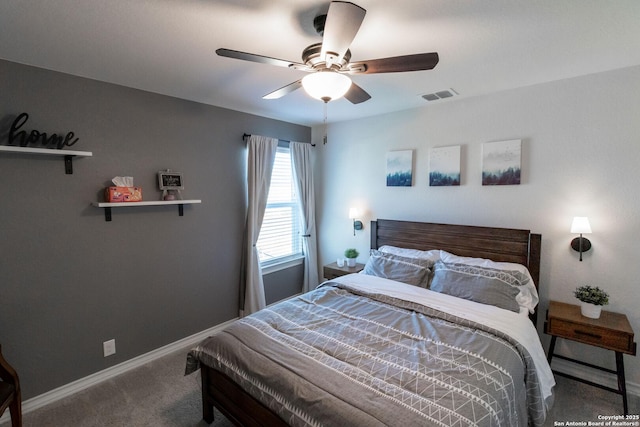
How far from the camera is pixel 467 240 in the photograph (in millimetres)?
2861

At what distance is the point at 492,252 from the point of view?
271 cm

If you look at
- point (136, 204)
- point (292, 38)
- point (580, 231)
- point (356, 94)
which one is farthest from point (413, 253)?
point (136, 204)

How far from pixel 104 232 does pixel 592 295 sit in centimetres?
381

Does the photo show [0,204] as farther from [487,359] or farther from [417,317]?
[487,359]

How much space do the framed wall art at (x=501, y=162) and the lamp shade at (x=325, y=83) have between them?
6.12 feet

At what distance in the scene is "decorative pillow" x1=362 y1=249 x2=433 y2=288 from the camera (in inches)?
107

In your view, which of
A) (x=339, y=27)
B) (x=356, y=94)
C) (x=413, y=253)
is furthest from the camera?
(x=413, y=253)

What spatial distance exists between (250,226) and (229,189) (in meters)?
0.47

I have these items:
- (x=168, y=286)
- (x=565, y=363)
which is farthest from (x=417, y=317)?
(x=168, y=286)

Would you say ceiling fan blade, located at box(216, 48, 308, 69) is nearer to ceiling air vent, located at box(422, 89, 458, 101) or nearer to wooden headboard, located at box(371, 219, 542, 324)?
ceiling air vent, located at box(422, 89, 458, 101)

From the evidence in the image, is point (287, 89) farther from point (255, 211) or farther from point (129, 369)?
point (129, 369)

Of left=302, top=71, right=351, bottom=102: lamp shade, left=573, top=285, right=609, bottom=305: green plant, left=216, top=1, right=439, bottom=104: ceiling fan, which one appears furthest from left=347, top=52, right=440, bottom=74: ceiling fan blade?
left=573, top=285, right=609, bottom=305: green plant

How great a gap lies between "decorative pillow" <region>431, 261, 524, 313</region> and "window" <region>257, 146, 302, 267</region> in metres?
1.97

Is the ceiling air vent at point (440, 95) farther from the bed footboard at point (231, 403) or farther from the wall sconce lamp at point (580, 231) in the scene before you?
the bed footboard at point (231, 403)
